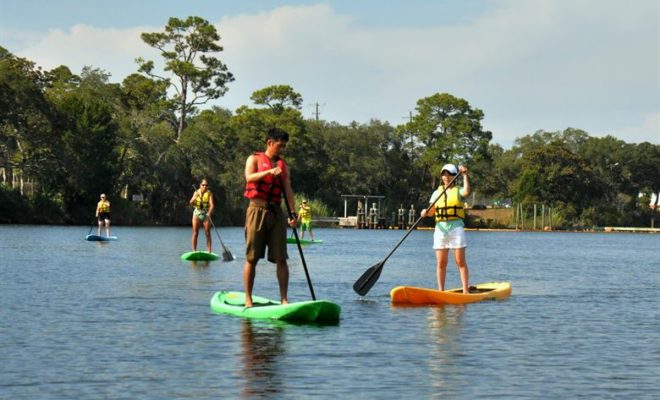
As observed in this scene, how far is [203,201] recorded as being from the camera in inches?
1142

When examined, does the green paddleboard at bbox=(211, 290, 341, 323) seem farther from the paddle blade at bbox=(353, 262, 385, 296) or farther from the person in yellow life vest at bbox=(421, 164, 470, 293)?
the person in yellow life vest at bbox=(421, 164, 470, 293)

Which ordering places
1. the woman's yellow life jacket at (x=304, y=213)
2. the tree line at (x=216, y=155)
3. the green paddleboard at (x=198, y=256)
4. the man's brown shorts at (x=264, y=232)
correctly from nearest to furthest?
the man's brown shorts at (x=264, y=232) → the green paddleboard at (x=198, y=256) → the woman's yellow life jacket at (x=304, y=213) → the tree line at (x=216, y=155)

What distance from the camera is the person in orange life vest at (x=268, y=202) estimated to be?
14344 mm

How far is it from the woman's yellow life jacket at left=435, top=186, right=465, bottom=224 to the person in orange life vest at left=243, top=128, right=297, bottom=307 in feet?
13.2

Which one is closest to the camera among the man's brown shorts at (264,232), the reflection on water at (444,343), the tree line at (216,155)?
the reflection on water at (444,343)

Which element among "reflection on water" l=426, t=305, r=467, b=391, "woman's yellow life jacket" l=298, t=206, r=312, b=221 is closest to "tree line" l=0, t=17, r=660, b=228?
"woman's yellow life jacket" l=298, t=206, r=312, b=221

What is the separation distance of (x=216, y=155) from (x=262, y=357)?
259ft

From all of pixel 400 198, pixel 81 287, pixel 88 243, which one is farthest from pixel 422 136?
pixel 81 287

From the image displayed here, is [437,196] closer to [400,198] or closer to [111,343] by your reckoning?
[111,343]

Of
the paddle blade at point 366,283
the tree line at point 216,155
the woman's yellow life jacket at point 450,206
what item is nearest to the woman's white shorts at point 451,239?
the woman's yellow life jacket at point 450,206

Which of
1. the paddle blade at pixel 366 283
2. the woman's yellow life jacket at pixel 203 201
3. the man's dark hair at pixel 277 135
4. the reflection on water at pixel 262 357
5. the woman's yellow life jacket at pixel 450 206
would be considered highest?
the man's dark hair at pixel 277 135

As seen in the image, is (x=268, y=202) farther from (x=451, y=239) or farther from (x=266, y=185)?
(x=451, y=239)

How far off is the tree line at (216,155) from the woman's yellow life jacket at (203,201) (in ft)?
156

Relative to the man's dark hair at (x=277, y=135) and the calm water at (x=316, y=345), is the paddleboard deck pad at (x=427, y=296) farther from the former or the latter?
the man's dark hair at (x=277, y=135)
